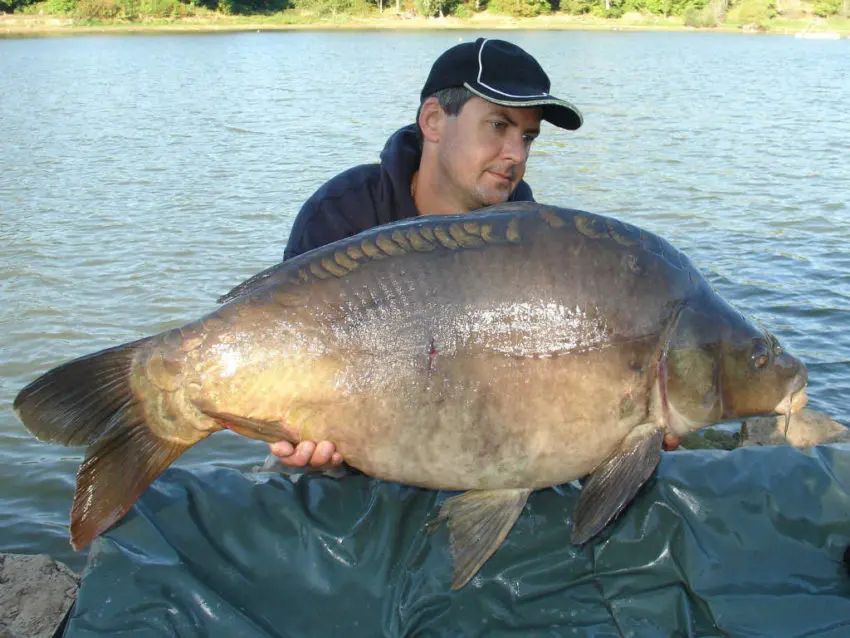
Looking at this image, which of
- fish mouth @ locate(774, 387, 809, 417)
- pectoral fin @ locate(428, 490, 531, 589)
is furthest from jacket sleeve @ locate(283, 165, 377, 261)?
fish mouth @ locate(774, 387, 809, 417)

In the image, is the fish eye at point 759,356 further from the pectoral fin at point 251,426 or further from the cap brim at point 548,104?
the pectoral fin at point 251,426

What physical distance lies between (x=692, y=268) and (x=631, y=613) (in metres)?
0.90

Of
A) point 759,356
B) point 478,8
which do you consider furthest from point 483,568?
point 478,8

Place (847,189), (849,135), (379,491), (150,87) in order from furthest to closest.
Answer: (150,87)
(849,135)
(847,189)
(379,491)

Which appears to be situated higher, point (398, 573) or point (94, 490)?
point (94, 490)

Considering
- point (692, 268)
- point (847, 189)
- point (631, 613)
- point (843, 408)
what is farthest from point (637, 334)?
point (847, 189)

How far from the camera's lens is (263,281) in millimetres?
2100

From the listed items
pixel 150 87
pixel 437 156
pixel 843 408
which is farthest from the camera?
pixel 150 87

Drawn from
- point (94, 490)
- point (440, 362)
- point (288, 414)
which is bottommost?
point (94, 490)

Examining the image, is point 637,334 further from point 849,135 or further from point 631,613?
point 849,135

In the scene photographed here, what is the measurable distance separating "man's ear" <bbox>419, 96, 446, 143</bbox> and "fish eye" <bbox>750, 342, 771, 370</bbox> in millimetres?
1389

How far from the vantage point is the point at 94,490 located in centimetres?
204

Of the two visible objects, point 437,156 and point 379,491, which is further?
point 437,156

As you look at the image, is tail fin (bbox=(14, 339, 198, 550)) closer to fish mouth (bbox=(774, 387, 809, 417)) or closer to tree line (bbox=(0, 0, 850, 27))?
fish mouth (bbox=(774, 387, 809, 417))
